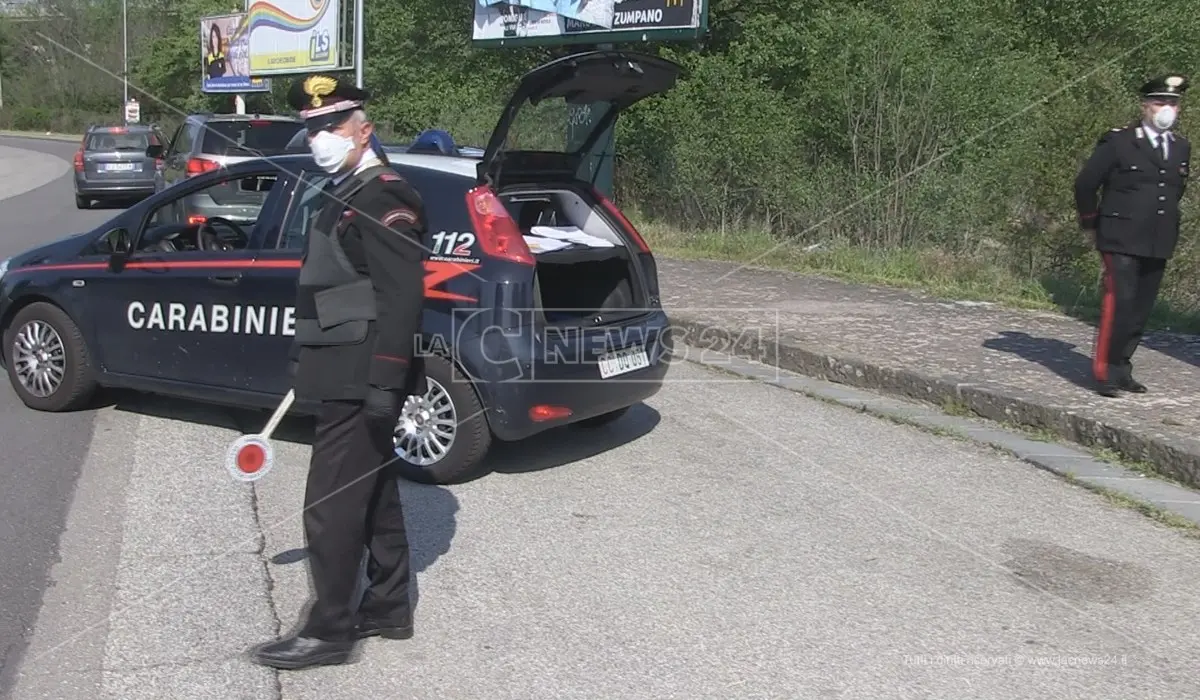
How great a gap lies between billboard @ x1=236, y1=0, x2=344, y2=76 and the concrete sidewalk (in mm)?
18347

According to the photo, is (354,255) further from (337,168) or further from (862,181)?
(862,181)

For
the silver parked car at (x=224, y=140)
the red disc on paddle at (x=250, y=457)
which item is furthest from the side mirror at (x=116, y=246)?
the silver parked car at (x=224, y=140)

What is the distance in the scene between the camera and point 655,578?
498 cm

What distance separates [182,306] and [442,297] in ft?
6.01

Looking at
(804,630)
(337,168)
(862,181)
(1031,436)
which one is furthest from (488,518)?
(862,181)

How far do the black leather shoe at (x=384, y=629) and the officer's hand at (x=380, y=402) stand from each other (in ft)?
2.74

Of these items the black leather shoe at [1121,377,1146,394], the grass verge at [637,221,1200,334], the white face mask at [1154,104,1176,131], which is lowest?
the black leather shoe at [1121,377,1146,394]

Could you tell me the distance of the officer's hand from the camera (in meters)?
3.97

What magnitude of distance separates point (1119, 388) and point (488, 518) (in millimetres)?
4355

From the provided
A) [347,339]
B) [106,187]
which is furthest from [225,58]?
[347,339]

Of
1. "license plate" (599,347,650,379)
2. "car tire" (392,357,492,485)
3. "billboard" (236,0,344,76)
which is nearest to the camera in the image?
"car tire" (392,357,492,485)

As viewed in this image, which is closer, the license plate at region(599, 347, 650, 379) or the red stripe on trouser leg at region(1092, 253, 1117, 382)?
the license plate at region(599, 347, 650, 379)

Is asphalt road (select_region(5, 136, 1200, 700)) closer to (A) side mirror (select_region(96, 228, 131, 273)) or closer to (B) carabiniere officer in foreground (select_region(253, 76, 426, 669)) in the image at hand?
(B) carabiniere officer in foreground (select_region(253, 76, 426, 669))

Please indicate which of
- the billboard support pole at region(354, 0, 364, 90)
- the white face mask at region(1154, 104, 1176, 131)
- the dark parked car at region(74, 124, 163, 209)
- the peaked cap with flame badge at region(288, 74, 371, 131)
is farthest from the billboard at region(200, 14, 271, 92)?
the peaked cap with flame badge at region(288, 74, 371, 131)
